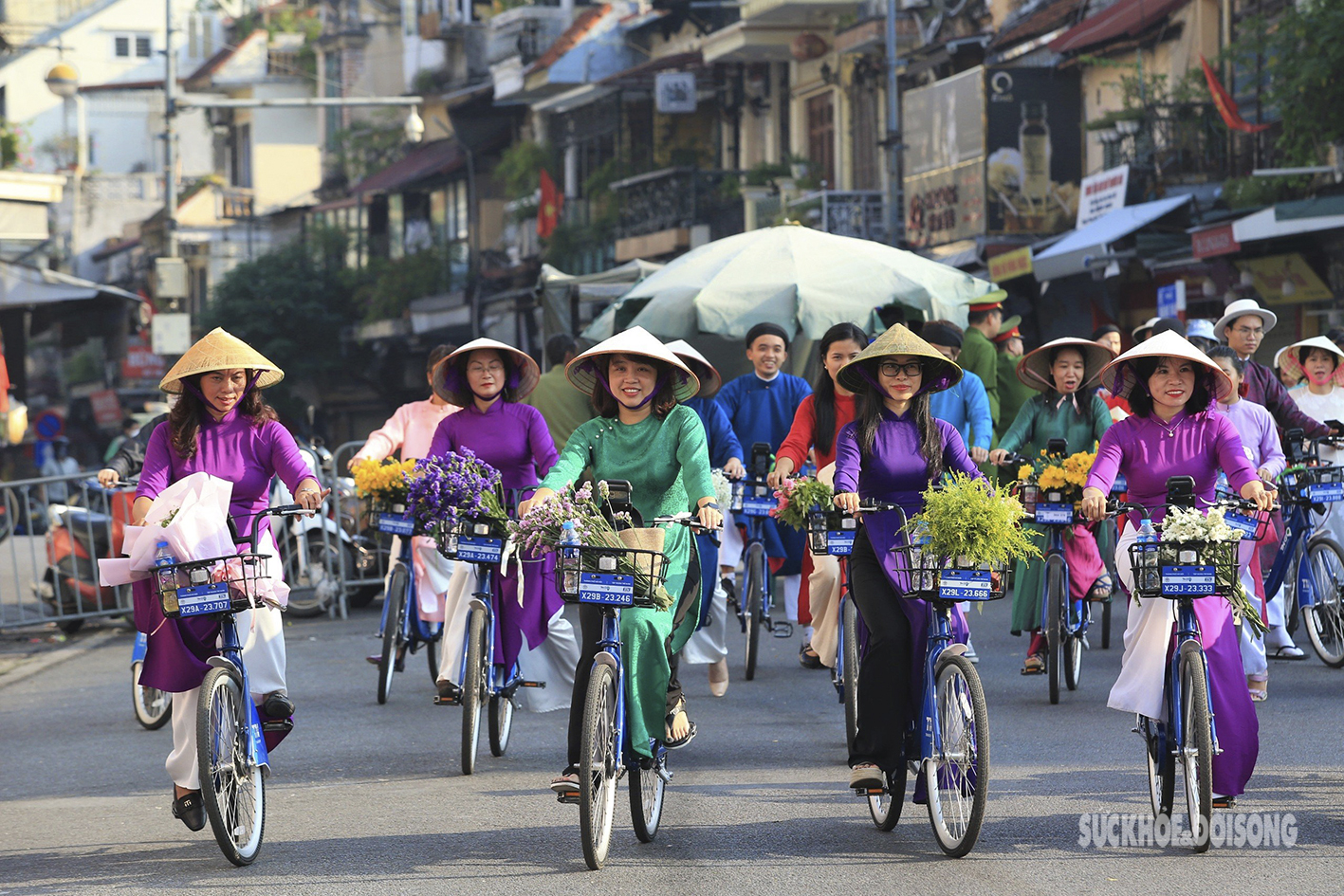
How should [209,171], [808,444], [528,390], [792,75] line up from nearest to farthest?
[808,444] → [528,390] → [792,75] → [209,171]

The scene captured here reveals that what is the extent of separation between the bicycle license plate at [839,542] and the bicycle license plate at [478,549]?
1.85 m

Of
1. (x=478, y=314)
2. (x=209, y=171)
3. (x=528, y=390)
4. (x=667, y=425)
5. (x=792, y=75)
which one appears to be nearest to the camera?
(x=667, y=425)

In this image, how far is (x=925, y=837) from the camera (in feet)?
22.6

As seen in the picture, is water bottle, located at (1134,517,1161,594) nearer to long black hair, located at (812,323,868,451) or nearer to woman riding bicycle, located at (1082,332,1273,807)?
woman riding bicycle, located at (1082,332,1273,807)

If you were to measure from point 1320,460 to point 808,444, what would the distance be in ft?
11.2

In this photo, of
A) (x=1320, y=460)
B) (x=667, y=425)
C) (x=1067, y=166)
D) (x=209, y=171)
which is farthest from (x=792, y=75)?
(x=209, y=171)

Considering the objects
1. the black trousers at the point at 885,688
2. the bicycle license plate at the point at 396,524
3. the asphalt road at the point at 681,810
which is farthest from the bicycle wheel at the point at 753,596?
the black trousers at the point at 885,688

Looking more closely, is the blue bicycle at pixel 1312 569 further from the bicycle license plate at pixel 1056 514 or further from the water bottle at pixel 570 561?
the water bottle at pixel 570 561

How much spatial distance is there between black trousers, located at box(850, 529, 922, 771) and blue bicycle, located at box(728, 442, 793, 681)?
369 centimetres

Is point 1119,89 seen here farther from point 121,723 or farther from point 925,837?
point 925,837

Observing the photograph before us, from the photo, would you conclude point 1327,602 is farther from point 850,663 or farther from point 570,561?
point 570,561

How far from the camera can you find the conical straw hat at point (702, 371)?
327 inches

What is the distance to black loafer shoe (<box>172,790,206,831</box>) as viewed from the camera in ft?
22.4

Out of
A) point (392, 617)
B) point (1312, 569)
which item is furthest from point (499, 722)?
point (1312, 569)
